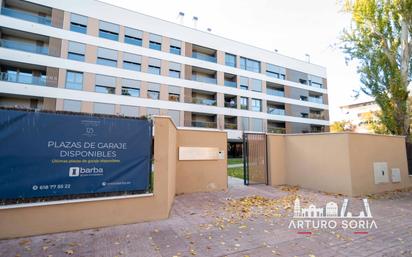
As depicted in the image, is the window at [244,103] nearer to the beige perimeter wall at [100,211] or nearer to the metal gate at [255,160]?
the metal gate at [255,160]

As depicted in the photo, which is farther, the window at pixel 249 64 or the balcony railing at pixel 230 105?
the window at pixel 249 64

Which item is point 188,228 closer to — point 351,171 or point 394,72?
point 351,171

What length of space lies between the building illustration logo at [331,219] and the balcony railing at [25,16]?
24.0m

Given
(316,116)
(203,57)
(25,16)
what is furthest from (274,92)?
(25,16)

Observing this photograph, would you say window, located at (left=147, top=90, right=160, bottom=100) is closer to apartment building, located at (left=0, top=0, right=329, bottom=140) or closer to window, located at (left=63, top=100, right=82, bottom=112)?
apartment building, located at (left=0, top=0, right=329, bottom=140)

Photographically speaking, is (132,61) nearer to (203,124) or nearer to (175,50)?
(175,50)

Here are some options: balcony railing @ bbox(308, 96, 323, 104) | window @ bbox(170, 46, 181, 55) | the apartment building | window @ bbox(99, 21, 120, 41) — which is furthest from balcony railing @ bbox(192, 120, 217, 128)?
balcony railing @ bbox(308, 96, 323, 104)

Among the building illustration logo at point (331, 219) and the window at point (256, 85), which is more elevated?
the window at point (256, 85)

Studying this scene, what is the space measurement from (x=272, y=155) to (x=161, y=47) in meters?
Answer: 18.5

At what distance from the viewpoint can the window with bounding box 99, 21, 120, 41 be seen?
20.5 metres

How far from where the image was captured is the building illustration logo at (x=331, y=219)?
14.8 ft

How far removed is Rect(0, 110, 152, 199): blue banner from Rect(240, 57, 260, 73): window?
25.5m

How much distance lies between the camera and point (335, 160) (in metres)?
7.94

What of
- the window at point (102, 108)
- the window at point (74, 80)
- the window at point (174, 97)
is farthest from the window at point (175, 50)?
the window at point (74, 80)
